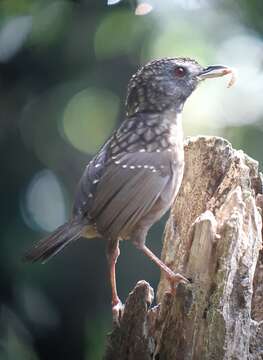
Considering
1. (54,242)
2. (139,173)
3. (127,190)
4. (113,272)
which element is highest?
(139,173)

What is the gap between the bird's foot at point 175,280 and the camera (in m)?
6.21

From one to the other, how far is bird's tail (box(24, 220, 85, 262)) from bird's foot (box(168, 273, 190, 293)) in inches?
21.9

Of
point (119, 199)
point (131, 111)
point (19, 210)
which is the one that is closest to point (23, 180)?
point (19, 210)

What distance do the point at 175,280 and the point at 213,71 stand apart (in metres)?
1.42

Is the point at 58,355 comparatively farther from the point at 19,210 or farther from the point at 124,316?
the point at 124,316

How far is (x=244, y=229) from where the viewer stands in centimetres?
631

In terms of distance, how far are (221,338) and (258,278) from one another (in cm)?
59

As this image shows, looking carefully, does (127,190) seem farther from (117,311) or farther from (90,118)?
(90,118)

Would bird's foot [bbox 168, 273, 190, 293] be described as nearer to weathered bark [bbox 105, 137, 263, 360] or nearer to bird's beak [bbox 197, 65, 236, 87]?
weathered bark [bbox 105, 137, 263, 360]

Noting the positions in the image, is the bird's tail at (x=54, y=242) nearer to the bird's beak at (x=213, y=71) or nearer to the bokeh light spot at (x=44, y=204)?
the bokeh light spot at (x=44, y=204)

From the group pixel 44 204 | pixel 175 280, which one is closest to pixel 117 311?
pixel 175 280

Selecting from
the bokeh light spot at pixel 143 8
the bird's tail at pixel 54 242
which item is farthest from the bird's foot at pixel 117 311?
the bokeh light spot at pixel 143 8

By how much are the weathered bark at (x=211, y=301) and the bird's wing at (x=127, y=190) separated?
0.31 metres

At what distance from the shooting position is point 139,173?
6.68 m
